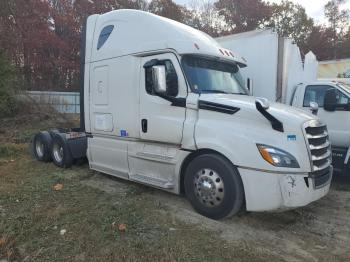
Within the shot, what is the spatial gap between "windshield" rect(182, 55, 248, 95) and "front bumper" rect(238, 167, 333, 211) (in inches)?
63.9

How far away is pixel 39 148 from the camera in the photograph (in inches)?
376

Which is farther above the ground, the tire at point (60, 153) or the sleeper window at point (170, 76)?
the sleeper window at point (170, 76)

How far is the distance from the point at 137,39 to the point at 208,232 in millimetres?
3578

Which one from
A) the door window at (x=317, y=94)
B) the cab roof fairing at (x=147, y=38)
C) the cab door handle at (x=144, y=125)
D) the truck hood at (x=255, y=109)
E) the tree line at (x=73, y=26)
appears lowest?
the cab door handle at (x=144, y=125)

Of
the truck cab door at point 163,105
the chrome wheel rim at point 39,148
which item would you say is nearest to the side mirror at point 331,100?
the truck cab door at point 163,105

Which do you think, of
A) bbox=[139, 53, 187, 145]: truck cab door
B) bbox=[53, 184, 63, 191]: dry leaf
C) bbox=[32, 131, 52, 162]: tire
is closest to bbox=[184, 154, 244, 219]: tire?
bbox=[139, 53, 187, 145]: truck cab door

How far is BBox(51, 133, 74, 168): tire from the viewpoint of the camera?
8.55 meters

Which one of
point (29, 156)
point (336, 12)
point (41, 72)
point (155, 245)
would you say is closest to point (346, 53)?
point (336, 12)

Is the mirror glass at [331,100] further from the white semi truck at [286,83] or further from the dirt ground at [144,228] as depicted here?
the dirt ground at [144,228]

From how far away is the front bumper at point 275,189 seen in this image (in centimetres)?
486

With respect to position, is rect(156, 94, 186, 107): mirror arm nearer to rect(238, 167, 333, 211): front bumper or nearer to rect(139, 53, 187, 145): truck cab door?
rect(139, 53, 187, 145): truck cab door

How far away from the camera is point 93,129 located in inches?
303

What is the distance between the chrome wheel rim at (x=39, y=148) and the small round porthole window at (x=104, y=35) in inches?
133

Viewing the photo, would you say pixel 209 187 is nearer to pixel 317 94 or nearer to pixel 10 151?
pixel 317 94
